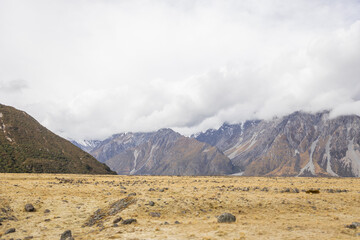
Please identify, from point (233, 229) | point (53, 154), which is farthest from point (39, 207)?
point (53, 154)

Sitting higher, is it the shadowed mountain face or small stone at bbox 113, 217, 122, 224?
the shadowed mountain face

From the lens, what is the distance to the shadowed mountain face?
11556cm

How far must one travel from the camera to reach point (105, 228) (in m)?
21.2

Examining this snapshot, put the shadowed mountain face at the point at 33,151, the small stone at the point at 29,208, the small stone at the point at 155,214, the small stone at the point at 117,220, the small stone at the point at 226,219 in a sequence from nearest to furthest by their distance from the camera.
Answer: the small stone at the point at 117,220 < the small stone at the point at 226,219 < the small stone at the point at 155,214 < the small stone at the point at 29,208 < the shadowed mountain face at the point at 33,151

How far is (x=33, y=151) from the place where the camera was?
426 feet

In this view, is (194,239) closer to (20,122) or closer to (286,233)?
(286,233)

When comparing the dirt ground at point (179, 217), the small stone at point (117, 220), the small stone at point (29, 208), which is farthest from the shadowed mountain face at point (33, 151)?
the small stone at point (117, 220)

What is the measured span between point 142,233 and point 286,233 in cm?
1176

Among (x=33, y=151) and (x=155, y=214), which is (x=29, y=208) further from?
(x=33, y=151)

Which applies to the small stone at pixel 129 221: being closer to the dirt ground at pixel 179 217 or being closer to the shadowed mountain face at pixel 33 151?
the dirt ground at pixel 179 217

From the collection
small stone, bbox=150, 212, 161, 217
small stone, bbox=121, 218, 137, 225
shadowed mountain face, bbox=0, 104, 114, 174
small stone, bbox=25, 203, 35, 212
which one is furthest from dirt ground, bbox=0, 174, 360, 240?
shadowed mountain face, bbox=0, 104, 114, 174

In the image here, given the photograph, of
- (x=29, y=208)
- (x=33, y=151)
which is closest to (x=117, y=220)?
(x=29, y=208)

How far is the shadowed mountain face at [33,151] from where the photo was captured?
116m

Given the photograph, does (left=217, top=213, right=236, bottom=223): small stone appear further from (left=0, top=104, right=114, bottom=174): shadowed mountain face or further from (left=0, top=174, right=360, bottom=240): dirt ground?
(left=0, top=104, right=114, bottom=174): shadowed mountain face
